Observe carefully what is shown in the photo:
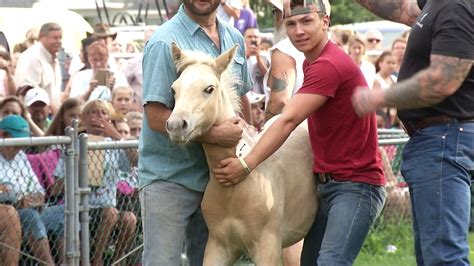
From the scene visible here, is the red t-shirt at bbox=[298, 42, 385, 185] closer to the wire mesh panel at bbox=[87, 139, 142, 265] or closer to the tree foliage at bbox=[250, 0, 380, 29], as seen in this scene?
the wire mesh panel at bbox=[87, 139, 142, 265]

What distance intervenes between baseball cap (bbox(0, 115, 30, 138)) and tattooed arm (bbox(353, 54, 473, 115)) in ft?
14.5

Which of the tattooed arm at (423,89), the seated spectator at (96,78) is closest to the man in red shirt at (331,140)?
the tattooed arm at (423,89)

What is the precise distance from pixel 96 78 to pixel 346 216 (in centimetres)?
650

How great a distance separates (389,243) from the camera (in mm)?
12227

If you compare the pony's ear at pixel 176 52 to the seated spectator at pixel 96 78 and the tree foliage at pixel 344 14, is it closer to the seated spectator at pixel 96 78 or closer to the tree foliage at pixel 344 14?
the seated spectator at pixel 96 78

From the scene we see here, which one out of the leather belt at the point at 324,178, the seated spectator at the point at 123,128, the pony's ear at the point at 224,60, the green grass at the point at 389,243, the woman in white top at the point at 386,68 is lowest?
the green grass at the point at 389,243

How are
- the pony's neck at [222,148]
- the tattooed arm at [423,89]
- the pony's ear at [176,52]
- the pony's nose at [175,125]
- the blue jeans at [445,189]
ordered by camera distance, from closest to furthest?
the tattooed arm at [423,89]
the pony's nose at [175,125]
the blue jeans at [445,189]
the pony's ear at [176,52]
the pony's neck at [222,148]

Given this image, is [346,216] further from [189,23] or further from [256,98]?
[256,98]

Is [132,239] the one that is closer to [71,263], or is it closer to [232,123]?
[71,263]

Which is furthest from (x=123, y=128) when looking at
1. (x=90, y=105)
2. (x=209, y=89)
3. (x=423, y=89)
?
(x=423, y=89)

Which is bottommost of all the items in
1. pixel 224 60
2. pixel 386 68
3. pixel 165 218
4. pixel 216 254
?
pixel 386 68

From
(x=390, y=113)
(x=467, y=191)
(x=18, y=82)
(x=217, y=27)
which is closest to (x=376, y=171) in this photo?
(x=467, y=191)

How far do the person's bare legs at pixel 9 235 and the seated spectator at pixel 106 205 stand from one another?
0.60 meters

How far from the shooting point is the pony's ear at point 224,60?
6746 millimetres
